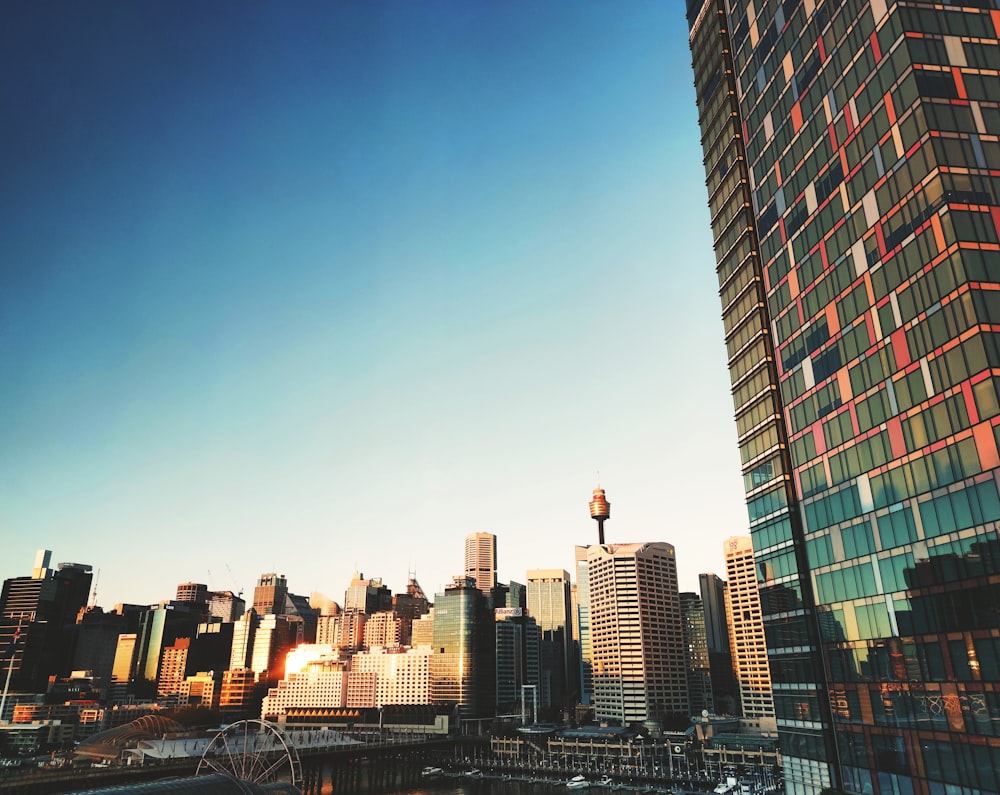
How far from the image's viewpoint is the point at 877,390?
5719 cm

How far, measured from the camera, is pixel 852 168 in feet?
203

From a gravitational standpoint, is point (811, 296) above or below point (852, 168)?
below

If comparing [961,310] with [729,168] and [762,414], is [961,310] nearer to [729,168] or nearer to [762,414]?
[762,414]

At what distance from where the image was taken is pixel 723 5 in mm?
89562

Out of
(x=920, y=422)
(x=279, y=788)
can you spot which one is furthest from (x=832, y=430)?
(x=279, y=788)

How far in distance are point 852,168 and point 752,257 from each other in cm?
1890

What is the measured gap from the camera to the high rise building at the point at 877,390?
159 ft

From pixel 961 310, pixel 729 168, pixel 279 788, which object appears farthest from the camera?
pixel 279 788

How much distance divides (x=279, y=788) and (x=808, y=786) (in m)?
64.1

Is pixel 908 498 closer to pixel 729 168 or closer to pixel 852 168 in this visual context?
pixel 852 168

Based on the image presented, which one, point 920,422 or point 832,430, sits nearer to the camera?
point 920,422

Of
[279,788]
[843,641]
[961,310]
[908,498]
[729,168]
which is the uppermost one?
[729,168]

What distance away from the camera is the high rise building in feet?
159

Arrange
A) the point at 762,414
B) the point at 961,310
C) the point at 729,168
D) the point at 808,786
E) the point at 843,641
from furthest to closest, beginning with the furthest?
the point at 729,168 < the point at 762,414 < the point at 808,786 < the point at 843,641 < the point at 961,310
